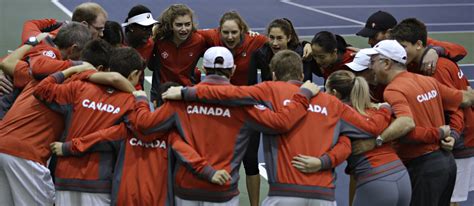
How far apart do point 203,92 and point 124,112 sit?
76 centimetres

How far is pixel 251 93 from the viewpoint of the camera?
7.23 m

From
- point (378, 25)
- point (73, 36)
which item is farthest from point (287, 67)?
point (378, 25)

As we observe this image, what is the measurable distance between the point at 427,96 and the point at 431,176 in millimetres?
746

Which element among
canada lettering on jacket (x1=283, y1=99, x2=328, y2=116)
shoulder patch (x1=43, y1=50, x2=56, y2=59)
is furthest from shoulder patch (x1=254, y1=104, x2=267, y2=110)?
shoulder patch (x1=43, y1=50, x2=56, y2=59)

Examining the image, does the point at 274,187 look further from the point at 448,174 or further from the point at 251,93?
the point at 448,174

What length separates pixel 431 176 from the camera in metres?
8.18

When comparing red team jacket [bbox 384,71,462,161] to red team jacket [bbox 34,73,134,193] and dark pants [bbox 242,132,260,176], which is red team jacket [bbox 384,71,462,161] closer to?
dark pants [bbox 242,132,260,176]

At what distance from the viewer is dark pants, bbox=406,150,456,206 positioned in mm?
8141

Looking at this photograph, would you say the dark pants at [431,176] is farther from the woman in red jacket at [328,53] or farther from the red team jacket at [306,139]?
the woman in red jacket at [328,53]

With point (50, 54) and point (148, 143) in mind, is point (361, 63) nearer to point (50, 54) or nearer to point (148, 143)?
point (148, 143)

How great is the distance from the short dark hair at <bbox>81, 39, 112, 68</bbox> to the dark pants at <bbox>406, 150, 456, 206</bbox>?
290 cm

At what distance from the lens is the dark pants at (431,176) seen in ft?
26.7

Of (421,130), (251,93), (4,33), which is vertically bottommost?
(4,33)

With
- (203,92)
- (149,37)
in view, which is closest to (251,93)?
(203,92)
